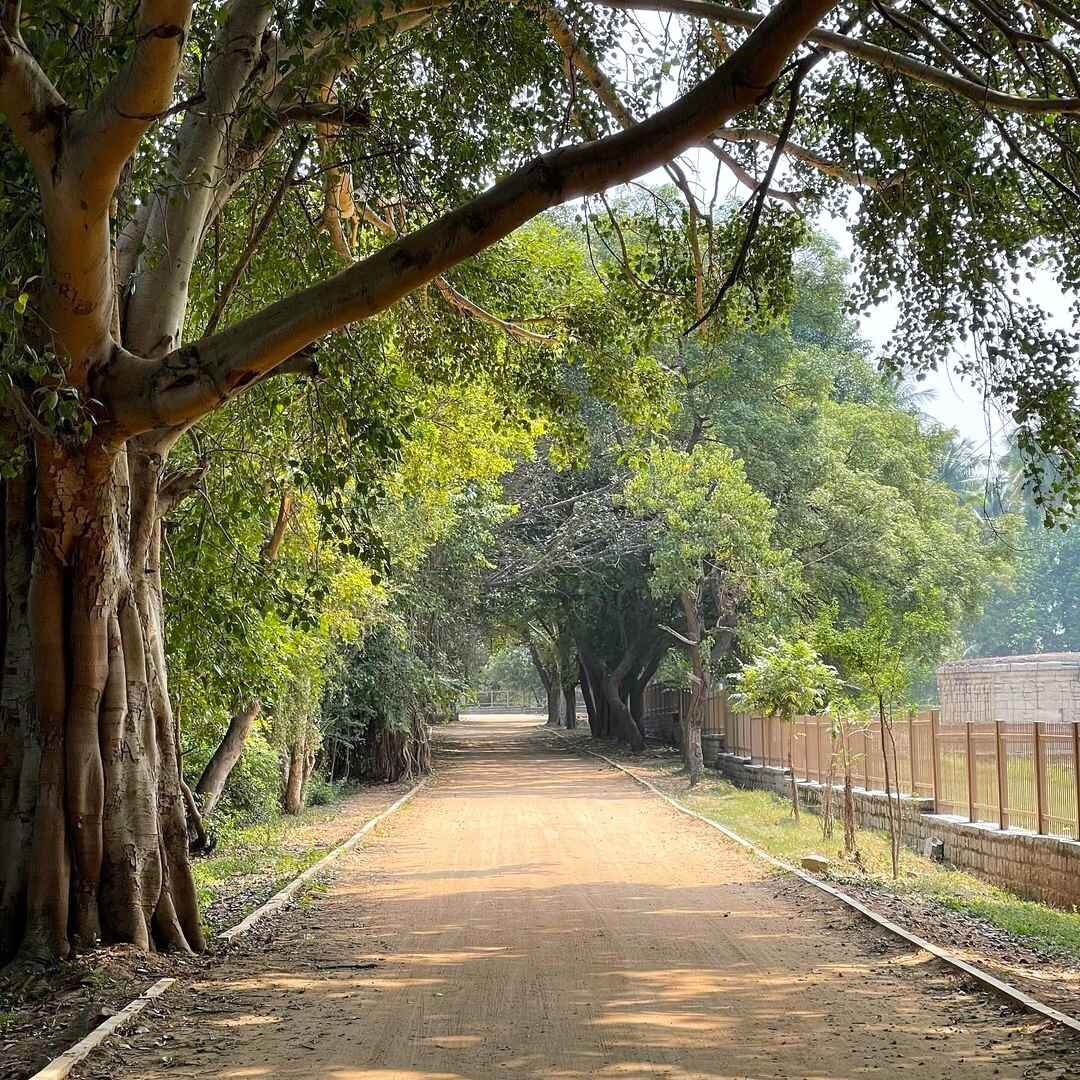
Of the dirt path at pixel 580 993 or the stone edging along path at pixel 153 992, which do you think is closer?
the stone edging along path at pixel 153 992

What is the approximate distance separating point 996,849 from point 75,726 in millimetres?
12983

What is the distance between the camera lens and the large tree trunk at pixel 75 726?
8.99 metres

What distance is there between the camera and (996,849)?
1781cm

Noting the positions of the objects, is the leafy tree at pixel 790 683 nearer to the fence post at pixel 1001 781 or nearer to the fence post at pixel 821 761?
the fence post at pixel 821 761

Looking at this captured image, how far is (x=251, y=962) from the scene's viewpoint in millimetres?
10234

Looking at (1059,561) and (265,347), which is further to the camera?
(1059,561)

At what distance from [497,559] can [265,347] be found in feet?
104

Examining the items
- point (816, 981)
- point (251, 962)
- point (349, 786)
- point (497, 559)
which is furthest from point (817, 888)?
point (497, 559)

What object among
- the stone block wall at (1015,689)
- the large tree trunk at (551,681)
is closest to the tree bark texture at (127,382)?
the stone block wall at (1015,689)

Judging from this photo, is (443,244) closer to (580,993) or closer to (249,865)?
(580,993)

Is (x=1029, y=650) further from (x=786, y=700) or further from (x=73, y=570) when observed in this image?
(x=73, y=570)

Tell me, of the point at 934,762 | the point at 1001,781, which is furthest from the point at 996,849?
the point at 934,762

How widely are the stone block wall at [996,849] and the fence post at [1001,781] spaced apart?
189mm

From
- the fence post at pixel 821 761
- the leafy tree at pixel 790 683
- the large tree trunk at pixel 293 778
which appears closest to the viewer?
the leafy tree at pixel 790 683
